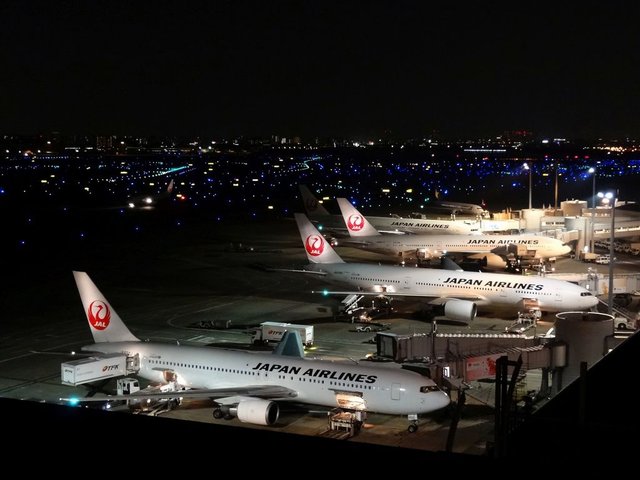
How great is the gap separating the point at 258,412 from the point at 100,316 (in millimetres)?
11870

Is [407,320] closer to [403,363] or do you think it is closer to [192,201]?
[403,363]

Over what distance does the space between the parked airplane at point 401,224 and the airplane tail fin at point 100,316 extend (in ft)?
205

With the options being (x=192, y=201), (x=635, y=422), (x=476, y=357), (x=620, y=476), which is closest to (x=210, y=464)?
(x=620, y=476)

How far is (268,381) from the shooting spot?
1416 inches

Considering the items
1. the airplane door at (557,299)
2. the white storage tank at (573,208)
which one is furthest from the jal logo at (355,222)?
the airplane door at (557,299)

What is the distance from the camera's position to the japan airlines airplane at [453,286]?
55.4 meters

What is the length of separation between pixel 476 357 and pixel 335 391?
7962mm

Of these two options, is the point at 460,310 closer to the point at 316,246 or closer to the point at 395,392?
the point at 316,246

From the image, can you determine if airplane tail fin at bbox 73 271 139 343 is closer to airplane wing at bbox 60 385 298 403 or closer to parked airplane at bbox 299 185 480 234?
airplane wing at bbox 60 385 298 403

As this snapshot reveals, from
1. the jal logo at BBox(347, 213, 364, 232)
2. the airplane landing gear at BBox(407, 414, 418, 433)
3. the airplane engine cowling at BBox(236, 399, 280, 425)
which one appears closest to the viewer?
the airplane engine cowling at BBox(236, 399, 280, 425)

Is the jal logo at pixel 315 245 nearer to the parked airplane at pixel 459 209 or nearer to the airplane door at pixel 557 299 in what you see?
the airplane door at pixel 557 299

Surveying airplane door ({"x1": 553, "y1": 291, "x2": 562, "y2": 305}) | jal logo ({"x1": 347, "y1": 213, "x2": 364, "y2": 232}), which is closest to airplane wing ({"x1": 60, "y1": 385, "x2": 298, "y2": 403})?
airplane door ({"x1": 553, "y1": 291, "x2": 562, "y2": 305})

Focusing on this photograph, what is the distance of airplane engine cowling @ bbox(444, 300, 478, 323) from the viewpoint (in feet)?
180

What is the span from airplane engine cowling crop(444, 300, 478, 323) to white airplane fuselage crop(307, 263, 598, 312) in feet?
7.73
